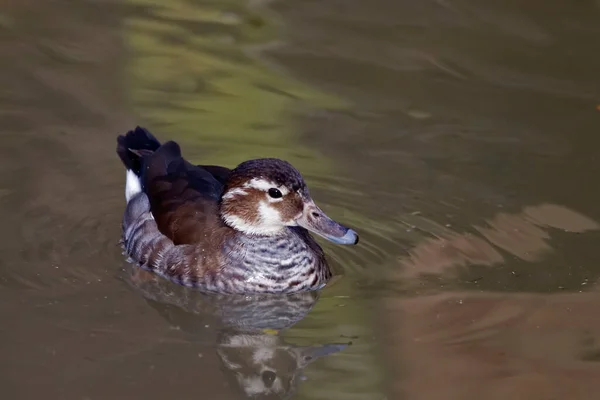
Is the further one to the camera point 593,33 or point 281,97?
point 593,33

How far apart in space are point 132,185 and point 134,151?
25cm

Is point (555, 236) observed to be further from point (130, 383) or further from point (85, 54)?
point (85, 54)

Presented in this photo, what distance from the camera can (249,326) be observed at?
22.9 feet

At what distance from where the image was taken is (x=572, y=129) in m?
9.62

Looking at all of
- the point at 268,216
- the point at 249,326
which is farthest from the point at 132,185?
the point at 249,326

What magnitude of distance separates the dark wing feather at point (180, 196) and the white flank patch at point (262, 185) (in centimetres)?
38

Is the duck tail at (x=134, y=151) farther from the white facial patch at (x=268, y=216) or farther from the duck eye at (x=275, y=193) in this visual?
the duck eye at (x=275, y=193)

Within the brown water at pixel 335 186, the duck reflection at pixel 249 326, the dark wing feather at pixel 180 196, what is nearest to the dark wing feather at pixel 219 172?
the dark wing feather at pixel 180 196

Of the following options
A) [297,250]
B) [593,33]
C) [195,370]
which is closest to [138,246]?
[297,250]

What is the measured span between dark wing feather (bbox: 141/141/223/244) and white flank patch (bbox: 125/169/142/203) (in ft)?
0.60

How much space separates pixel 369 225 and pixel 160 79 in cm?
292

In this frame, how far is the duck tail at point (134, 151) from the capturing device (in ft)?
27.2

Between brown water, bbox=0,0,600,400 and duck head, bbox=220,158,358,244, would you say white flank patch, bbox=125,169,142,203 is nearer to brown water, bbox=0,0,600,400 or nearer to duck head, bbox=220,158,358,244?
brown water, bbox=0,0,600,400

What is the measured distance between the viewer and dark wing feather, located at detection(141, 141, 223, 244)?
7566 mm
